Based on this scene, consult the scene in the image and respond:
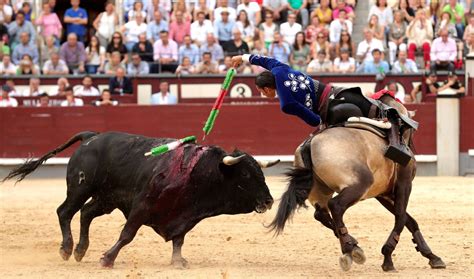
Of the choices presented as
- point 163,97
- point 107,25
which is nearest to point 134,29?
point 107,25

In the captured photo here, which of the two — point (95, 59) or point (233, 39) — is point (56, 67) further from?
point (233, 39)

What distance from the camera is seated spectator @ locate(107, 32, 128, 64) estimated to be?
18.7 m

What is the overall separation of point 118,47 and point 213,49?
1.45 meters

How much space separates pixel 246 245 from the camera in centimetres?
1075

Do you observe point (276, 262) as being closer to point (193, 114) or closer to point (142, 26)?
point (193, 114)

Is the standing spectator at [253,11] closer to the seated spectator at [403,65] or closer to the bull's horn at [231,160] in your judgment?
the seated spectator at [403,65]

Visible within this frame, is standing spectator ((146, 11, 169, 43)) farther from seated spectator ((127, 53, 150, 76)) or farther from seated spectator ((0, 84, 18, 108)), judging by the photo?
seated spectator ((0, 84, 18, 108))

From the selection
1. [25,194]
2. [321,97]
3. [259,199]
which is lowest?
[25,194]

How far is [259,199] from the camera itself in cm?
923

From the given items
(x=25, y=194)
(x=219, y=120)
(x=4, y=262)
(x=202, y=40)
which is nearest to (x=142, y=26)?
(x=202, y=40)

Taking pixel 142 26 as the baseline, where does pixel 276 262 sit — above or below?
below

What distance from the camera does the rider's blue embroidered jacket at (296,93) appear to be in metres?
9.00

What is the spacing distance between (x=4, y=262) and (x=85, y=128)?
8598mm

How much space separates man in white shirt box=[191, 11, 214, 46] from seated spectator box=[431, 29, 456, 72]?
11.2 ft
